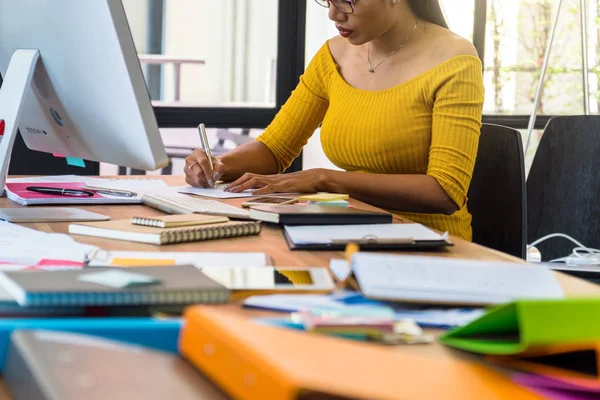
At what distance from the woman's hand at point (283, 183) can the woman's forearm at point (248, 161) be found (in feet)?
0.76

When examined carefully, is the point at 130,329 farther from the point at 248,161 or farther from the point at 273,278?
the point at 248,161

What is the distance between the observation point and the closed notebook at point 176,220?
4.05ft

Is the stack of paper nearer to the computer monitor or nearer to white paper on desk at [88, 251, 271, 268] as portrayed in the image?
white paper on desk at [88, 251, 271, 268]

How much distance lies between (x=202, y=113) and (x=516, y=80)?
1.79m

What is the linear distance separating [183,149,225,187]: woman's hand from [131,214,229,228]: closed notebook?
20.8 inches

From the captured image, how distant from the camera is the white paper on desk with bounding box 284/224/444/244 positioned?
115 centimetres

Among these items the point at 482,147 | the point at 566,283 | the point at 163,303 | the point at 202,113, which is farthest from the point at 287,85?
the point at 163,303

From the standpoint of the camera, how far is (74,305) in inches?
26.9

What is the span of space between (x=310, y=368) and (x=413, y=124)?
154 cm

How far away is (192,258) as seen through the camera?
1.01 metres

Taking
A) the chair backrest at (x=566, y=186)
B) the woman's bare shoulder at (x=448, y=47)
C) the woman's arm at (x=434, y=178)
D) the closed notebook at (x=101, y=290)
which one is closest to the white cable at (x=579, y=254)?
the chair backrest at (x=566, y=186)

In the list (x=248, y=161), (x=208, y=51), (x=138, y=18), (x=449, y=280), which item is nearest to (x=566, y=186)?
(x=248, y=161)

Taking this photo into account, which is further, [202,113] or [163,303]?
[202,113]

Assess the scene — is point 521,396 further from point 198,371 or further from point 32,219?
point 32,219
